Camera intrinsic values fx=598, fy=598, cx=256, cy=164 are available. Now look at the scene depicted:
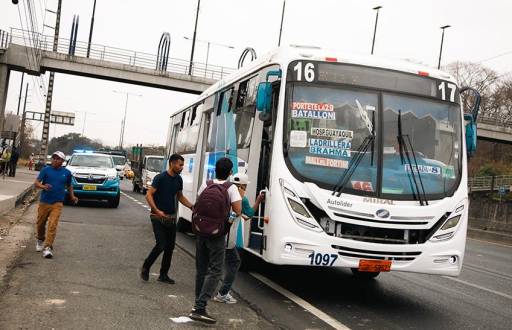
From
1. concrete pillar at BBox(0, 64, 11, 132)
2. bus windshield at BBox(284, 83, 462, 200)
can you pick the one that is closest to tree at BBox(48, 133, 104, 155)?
concrete pillar at BBox(0, 64, 11, 132)

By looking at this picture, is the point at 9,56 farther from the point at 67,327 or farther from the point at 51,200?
the point at 67,327

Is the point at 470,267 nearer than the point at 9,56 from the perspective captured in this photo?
Yes

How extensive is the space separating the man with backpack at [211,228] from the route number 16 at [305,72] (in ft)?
6.50

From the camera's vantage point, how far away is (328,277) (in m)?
9.77

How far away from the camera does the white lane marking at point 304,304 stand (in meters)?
6.47

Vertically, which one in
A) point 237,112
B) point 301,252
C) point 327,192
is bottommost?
point 301,252

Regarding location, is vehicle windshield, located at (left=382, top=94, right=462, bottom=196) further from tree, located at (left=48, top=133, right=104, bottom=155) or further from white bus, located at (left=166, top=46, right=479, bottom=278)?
tree, located at (left=48, top=133, right=104, bottom=155)

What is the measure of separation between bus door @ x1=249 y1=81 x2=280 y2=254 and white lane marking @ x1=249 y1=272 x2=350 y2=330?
0.74 meters

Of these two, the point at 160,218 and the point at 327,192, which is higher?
the point at 327,192

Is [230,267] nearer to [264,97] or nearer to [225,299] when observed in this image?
[225,299]

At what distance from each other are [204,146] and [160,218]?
4.49 m

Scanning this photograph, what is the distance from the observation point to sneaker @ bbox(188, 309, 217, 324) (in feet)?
19.7

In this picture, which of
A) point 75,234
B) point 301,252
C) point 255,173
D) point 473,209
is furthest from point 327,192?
point 473,209

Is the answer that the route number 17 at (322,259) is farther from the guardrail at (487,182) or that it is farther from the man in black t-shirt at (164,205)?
the guardrail at (487,182)
